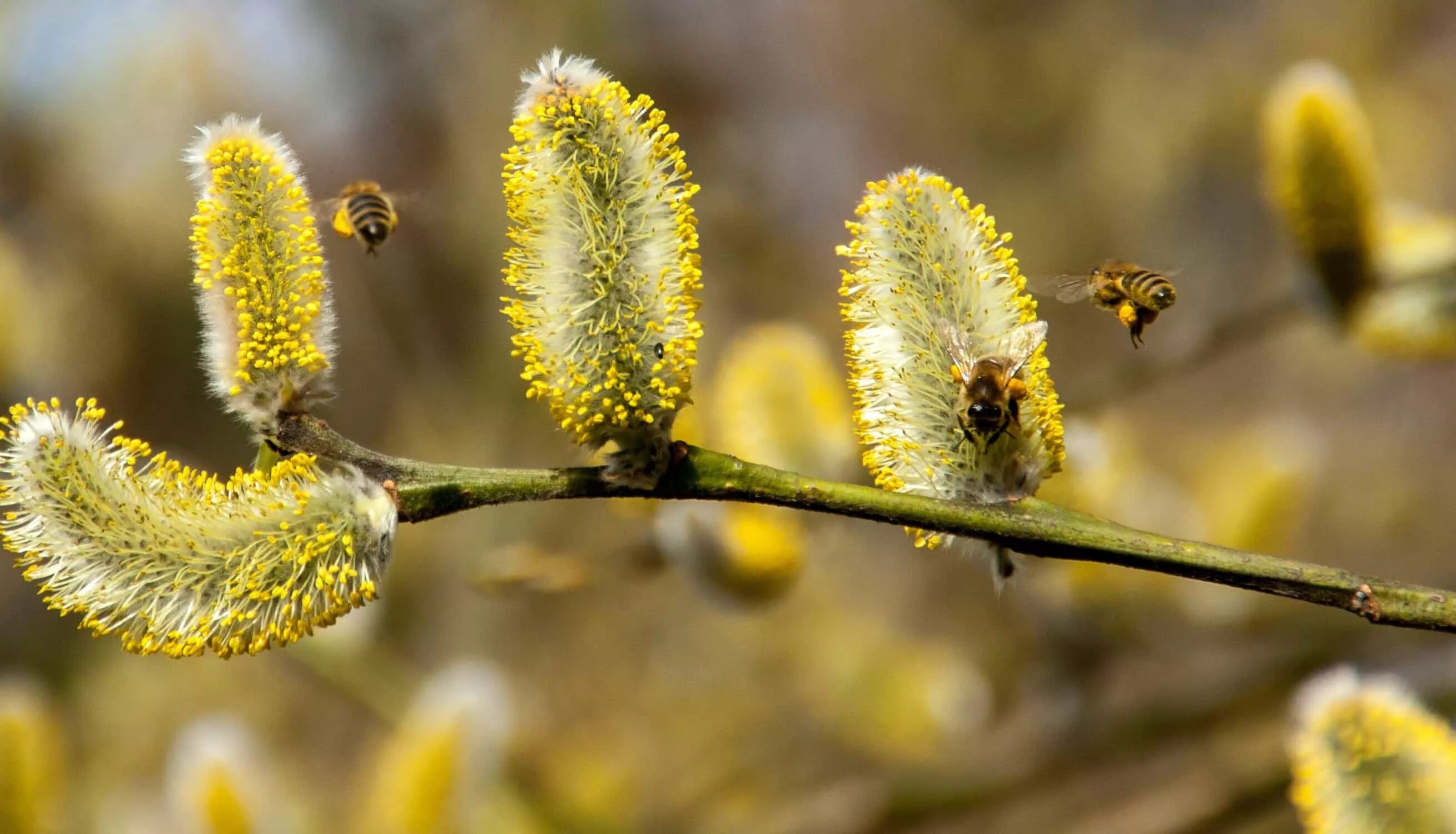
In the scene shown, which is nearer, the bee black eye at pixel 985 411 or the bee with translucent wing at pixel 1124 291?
the bee black eye at pixel 985 411

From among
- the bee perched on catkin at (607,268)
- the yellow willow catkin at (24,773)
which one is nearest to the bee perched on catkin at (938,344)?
the bee perched on catkin at (607,268)

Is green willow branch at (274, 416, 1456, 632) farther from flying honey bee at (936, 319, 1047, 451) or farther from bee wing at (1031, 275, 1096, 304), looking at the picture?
bee wing at (1031, 275, 1096, 304)

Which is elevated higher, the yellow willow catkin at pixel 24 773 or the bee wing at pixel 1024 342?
the bee wing at pixel 1024 342

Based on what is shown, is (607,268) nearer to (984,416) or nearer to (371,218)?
(984,416)

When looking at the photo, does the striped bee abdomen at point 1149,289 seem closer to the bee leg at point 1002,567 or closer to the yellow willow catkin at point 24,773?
the bee leg at point 1002,567

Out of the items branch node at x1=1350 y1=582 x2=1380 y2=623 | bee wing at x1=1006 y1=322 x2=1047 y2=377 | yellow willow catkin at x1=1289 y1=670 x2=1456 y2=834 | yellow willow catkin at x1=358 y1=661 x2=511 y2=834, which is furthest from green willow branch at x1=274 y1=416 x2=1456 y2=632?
yellow willow catkin at x1=358 y1=661 x2=511 y2=834

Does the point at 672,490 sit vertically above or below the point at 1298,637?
below

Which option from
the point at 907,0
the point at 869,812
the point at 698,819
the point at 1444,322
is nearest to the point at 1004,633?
the point at 698,819

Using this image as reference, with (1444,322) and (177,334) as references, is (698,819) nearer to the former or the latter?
(1444,322)
